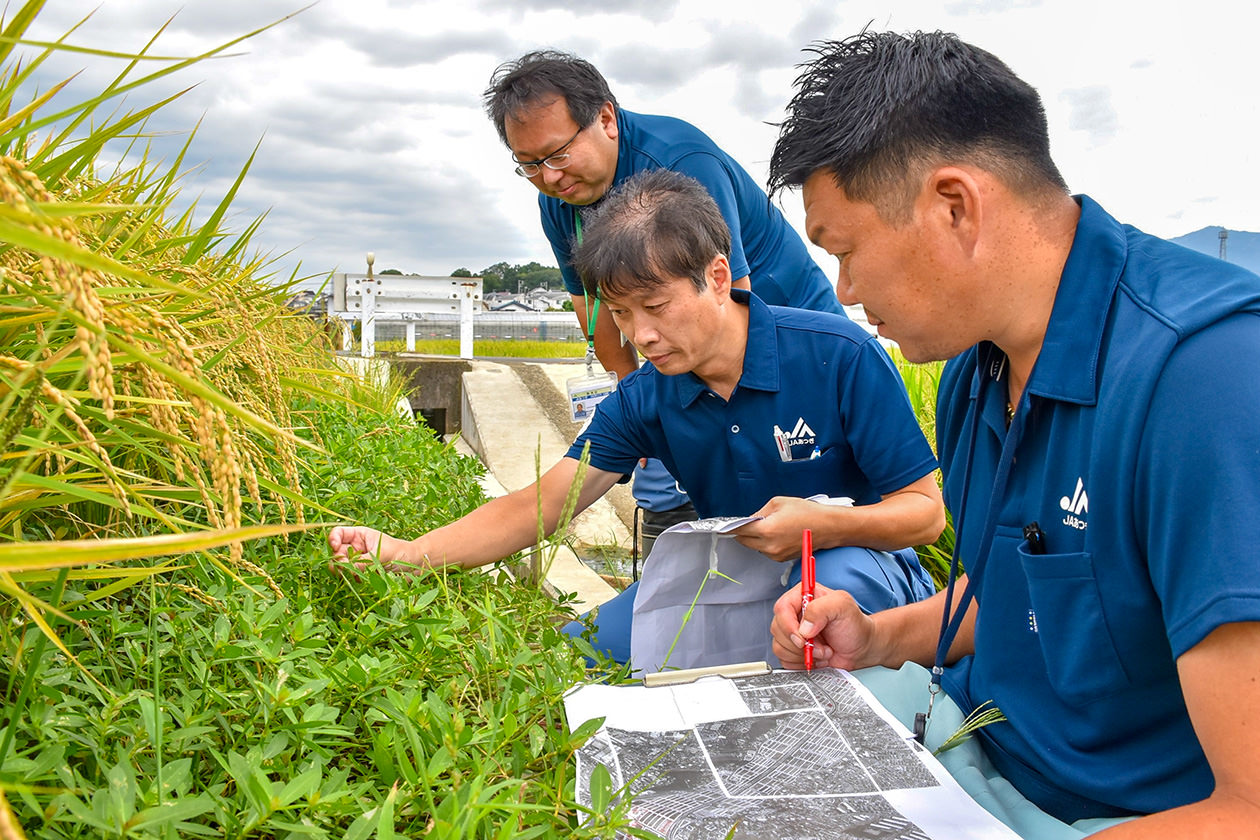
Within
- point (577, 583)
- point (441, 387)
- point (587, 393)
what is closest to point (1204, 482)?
point (577, 583)

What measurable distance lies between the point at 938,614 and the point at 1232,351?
3.24 feet

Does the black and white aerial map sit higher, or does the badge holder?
the badge holder

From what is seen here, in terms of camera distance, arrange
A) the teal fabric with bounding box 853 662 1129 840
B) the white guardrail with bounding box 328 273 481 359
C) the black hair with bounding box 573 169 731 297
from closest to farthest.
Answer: the teal fabric with bounding box 853 662 1129 840, the black hair with bounding box 573 169 731 297, the white guardrail with bounding box 328 273 481 359

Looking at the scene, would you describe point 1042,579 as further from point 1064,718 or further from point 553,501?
point 553,501

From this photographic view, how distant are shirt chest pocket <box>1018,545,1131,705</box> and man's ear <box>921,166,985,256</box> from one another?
0.46 meters

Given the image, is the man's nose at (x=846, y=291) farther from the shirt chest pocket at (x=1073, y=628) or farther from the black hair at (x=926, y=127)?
the shirt chest pocket at (x=1073, y=628)

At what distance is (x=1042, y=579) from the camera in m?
1.38

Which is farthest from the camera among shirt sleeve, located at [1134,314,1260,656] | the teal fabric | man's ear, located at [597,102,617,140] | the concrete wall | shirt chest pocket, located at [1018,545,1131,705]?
the concrete wall

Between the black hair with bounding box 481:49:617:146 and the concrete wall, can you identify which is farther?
the concrete wall

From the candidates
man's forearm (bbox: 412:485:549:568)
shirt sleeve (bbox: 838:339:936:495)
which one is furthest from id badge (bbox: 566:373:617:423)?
shirt sleeve (bbox: 838:339:936:495)

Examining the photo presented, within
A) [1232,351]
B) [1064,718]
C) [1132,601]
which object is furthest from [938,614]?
[1232,351]

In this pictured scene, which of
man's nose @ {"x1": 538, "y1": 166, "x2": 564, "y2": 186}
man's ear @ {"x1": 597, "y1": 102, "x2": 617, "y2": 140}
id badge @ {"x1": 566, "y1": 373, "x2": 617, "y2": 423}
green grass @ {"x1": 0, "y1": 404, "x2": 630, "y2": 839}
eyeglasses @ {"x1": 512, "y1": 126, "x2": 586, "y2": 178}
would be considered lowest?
green grass @ {"x1": 0, "y1": 404, "x2": 630, "y2": 839}

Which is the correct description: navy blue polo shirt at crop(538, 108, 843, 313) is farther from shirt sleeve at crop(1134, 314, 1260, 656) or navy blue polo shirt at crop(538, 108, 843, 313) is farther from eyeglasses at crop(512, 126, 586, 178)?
shirt sleeve at crop(1134, 314, 1260, 656)

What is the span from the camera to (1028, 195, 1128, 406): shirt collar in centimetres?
134
